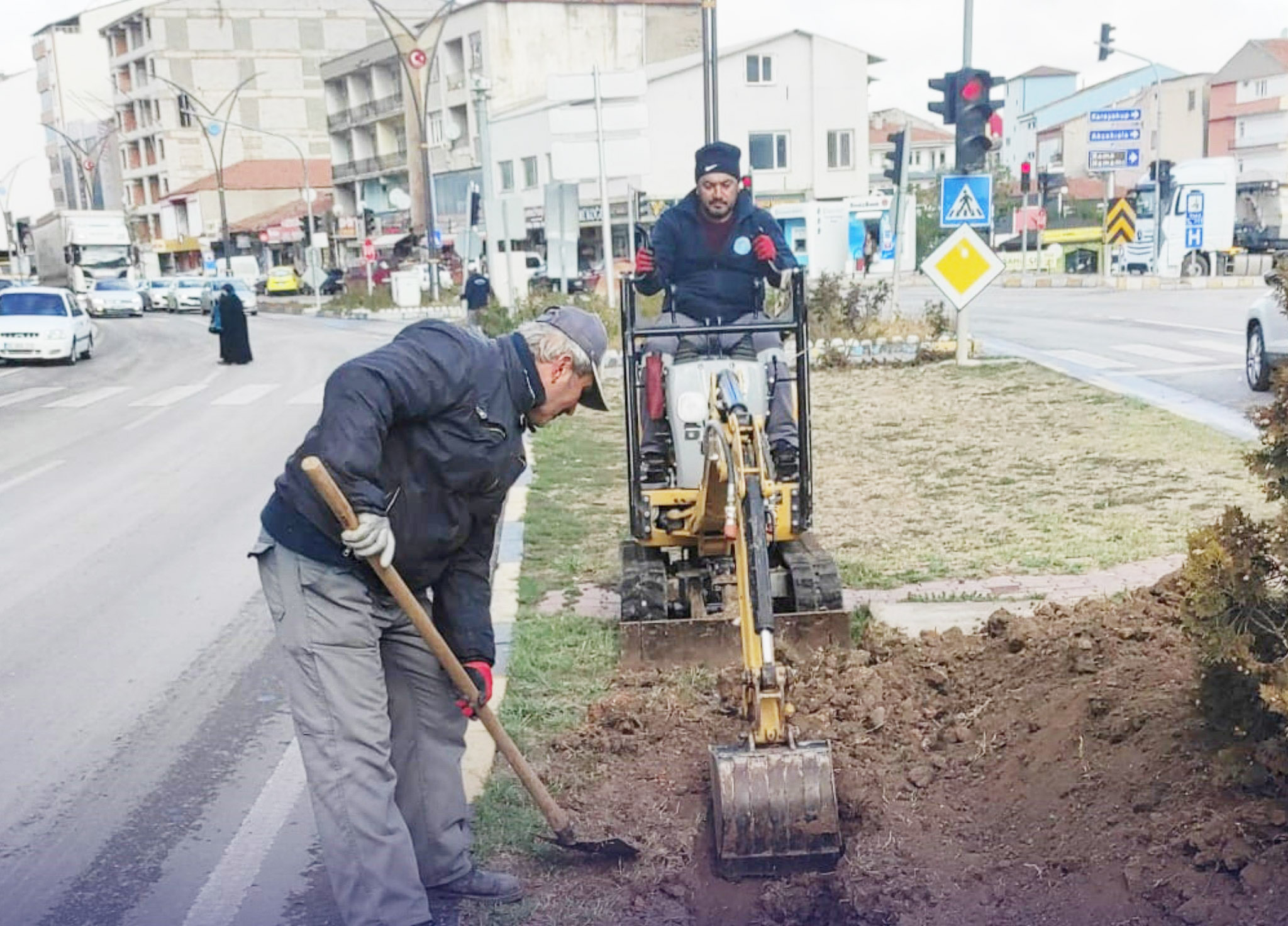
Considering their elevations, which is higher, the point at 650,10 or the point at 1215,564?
the point at 650,10

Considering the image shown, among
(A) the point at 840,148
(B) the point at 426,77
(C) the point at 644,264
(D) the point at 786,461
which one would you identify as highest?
(B) the point at 426,77

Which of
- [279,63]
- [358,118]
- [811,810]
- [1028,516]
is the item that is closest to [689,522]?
[811,810]

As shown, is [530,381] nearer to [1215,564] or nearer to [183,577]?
[1215,564]

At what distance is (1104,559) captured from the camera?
23.9ft

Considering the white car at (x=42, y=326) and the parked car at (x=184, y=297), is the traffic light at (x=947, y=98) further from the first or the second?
the parked car at (x=184, y=297)

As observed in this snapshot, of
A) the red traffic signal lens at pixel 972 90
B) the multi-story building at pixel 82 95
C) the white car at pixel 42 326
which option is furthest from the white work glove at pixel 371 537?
the multi-story building at pixel 82 95

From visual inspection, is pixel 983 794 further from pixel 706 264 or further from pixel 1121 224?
pixel 1121 224

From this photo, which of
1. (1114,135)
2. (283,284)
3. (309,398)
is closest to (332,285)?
(283,284)

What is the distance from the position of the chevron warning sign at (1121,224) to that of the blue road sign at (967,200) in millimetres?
22455

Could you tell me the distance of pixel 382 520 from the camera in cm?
323

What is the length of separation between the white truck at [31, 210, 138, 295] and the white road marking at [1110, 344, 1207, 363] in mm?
44572

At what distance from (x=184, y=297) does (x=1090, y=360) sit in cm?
4062

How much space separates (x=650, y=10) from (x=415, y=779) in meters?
63.8

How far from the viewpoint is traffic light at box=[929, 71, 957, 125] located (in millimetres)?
14828
